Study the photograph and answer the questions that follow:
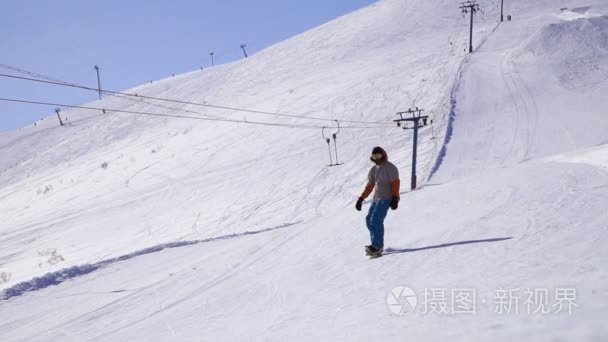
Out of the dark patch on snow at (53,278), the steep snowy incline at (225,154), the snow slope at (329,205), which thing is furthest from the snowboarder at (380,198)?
the steep snowy incline at (225,154)

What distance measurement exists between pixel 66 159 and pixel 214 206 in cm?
2996

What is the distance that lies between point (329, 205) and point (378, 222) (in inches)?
386

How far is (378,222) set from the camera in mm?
7270

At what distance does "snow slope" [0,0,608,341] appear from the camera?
521cm

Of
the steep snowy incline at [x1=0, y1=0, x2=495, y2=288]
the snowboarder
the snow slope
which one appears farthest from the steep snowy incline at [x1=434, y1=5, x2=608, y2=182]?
the snowboarder

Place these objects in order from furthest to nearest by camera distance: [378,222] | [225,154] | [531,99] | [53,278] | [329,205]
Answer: [225,154], [531,99], [329,205], [53,278], [378,222]

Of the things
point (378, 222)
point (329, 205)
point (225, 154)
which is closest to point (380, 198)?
point (378, 222)

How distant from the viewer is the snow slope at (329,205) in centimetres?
521

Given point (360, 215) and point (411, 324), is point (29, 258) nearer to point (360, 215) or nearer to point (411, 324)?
point (360, 215)

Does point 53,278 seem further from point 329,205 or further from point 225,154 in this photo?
point 225,154

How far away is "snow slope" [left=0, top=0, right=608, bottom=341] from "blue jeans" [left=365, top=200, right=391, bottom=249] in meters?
0.35

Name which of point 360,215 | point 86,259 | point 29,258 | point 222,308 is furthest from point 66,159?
point 222,308

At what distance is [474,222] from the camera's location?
7.98 m

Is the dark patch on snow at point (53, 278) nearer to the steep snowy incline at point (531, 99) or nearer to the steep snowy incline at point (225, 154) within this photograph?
the steep snowy incline at point (225, 154)
